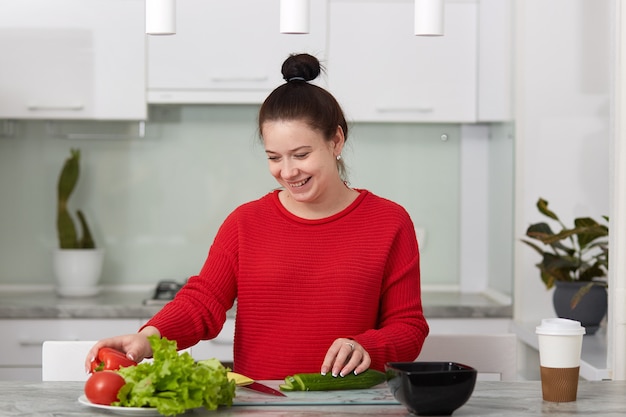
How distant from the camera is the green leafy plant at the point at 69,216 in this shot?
3.75m

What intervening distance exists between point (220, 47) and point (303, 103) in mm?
1602

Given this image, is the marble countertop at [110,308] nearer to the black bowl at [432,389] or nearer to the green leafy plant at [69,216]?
the green leafy plant at [69,216]

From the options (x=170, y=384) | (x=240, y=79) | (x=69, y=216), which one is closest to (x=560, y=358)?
(x=170, y=384)

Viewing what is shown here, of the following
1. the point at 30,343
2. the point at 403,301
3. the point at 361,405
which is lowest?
Result: the point at 30,343

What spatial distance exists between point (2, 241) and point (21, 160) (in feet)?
1.09

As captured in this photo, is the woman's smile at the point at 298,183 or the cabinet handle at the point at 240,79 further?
the cabinet handle at the point at 240,79

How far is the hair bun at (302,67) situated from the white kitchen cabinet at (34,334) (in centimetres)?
154

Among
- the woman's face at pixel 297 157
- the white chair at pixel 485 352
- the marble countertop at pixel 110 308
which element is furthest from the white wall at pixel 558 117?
the woman's face at pixel 297 157

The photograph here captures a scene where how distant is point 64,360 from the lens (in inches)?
86.7

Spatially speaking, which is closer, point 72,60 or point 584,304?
point 584,304

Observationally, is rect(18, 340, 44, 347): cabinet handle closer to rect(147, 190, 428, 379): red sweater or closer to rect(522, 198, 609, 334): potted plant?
rect(147, 190, 428, 379): red sweater

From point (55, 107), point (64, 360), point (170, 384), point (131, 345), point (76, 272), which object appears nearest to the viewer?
point (170, 384)

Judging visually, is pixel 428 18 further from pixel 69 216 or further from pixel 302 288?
pixel 69 216

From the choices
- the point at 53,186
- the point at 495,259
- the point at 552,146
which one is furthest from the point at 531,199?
the point at 53,186
